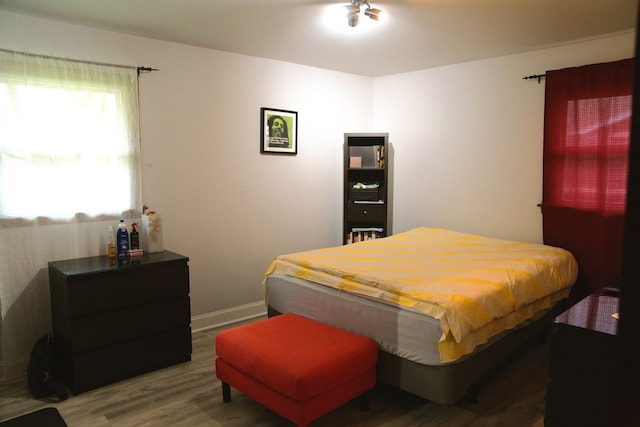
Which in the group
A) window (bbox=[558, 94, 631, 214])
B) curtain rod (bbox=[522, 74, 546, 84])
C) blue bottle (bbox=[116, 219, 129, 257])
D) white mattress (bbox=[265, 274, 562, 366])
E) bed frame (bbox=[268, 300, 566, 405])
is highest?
curtain rod (bbox=[522, 74, 546, 84])

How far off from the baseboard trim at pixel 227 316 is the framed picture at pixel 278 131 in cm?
147

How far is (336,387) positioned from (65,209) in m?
2.21

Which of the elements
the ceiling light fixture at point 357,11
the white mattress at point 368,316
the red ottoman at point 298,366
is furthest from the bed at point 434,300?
the ceiling light fixture at point 357,11

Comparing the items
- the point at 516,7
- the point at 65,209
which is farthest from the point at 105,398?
the point at 516,7

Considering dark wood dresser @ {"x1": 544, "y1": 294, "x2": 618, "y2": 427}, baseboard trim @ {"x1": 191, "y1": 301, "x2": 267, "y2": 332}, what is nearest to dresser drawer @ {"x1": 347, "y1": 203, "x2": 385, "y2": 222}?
baseboard trim @ {"x1": 191, "y1": 301, "x2": 267, "y2": 332}

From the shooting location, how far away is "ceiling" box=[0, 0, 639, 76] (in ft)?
8.98

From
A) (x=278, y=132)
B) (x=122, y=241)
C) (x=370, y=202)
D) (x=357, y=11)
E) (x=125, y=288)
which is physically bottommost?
(x=125, y=288)

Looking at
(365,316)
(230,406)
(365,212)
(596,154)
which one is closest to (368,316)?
(365,316)

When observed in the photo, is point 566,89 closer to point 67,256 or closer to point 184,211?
point 184,211

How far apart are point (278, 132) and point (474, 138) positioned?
6.13 ft

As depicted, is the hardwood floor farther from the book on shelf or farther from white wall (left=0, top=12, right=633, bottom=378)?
the book on shelf

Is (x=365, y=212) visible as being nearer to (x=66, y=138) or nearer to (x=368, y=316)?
(x=368, y=316)

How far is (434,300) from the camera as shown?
91.1 inches

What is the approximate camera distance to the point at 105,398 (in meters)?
2.69
